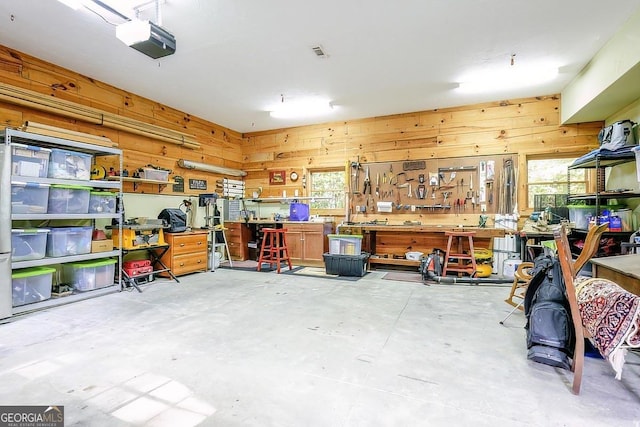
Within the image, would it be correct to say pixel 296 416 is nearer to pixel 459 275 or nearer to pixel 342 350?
pixel 342 350

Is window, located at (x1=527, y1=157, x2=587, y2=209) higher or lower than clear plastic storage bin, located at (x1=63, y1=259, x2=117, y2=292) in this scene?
higher

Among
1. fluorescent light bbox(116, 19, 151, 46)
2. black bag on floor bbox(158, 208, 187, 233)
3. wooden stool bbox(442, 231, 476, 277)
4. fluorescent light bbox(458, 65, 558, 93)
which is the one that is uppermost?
fluorescent light bbox(458, 65, 558, 93)

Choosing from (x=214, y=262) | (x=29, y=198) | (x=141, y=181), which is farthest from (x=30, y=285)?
(x=214, y=262)

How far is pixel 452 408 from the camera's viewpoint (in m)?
1.75

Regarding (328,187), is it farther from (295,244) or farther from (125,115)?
(125,115)

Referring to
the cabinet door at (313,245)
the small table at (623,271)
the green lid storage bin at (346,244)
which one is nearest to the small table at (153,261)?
the cabinet door at (313,245)

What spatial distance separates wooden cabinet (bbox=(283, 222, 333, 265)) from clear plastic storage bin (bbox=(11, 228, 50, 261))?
386 centimetres

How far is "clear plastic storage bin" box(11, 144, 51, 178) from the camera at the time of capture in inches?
131

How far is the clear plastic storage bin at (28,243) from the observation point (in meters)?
3.36

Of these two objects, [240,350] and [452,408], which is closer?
[452,408]

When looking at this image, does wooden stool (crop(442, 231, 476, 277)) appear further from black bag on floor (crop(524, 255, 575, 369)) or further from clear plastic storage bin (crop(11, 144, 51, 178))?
clear plastic storage bin (crop(11, 144, 51, 178))

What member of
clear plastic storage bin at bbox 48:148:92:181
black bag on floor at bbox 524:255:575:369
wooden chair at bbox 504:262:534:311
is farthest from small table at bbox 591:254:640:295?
clear plastic storage bin at bbox 48:148:92:181

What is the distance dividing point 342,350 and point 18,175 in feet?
12.6

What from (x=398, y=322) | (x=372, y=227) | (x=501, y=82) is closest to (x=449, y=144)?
(x=501, y=82)
